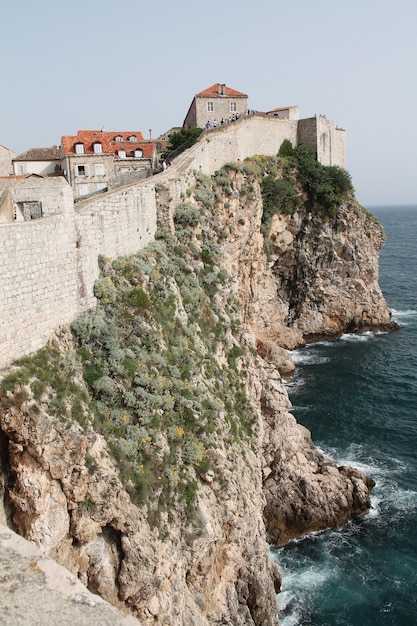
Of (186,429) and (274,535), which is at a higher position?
(186,429)

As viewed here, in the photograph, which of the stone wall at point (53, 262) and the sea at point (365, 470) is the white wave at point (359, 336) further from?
the stone wall at point (53, 262)

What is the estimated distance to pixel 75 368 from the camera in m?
15.2

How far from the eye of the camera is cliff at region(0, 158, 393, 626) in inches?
520

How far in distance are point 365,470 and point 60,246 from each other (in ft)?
72.2

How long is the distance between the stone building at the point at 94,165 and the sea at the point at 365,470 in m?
19.6

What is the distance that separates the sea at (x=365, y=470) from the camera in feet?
71.3

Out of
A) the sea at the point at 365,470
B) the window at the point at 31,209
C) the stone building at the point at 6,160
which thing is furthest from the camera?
the stone building at the point at 6,160

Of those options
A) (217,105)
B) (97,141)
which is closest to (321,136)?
Answer: (217,105)

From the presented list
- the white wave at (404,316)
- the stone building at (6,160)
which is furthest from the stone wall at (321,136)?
the stone building at (6,160)

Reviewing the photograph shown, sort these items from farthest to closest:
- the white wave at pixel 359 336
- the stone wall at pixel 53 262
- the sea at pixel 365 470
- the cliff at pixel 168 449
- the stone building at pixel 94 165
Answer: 1. the white wave at pixel 359 336
2. the stone building at pixel 94 165
3. the sea at pixel 365 470
4. the stone wall at pixel 53 262
5. the cliff at pixel 168 449

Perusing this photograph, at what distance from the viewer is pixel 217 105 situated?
159ft

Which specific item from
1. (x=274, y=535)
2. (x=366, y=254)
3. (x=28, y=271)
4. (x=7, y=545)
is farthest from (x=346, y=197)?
(x=7, y=545)

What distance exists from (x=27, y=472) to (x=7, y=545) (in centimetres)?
445

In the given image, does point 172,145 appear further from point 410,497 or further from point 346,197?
point 410,497
